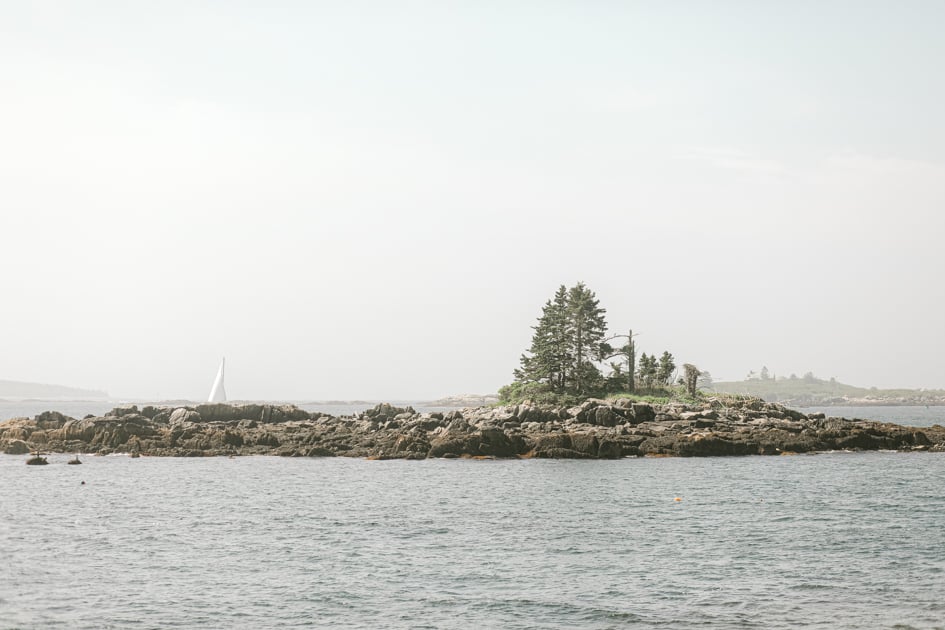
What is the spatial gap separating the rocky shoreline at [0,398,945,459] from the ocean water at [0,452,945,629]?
38.2 feet

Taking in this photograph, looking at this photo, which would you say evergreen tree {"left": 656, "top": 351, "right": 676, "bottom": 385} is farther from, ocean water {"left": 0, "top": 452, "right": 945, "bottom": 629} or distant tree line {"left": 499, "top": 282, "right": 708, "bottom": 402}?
ocean water {"left": 0, "top": 452, "right": 945, "bottom": 629}

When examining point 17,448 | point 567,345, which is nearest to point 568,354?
point 567,345

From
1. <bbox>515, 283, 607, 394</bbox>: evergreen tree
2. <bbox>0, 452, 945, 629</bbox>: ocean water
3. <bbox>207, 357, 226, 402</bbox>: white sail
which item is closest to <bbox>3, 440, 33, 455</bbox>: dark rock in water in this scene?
<bbox>0, 452, 945, 629</bbox>: ocean water

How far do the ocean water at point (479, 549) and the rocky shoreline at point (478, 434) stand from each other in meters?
11.6

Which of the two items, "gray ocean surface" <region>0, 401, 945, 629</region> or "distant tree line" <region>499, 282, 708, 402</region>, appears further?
"distant tree line" <region>499, 282, 708, 402</region>

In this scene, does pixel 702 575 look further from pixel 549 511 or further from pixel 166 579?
pixel 166 579

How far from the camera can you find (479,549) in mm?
40781

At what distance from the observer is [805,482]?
211 feet

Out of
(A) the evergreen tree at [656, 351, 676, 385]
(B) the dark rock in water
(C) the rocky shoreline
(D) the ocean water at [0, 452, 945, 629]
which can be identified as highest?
(A) the evergreen tree at [656, 351, 676, 385]

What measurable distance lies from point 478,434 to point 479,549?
42.8m

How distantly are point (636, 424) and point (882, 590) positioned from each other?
60.3m

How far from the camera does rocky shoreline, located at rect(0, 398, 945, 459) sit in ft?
272

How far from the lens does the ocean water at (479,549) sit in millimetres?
29938

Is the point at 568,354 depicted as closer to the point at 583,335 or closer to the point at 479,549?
the point at 583,335
